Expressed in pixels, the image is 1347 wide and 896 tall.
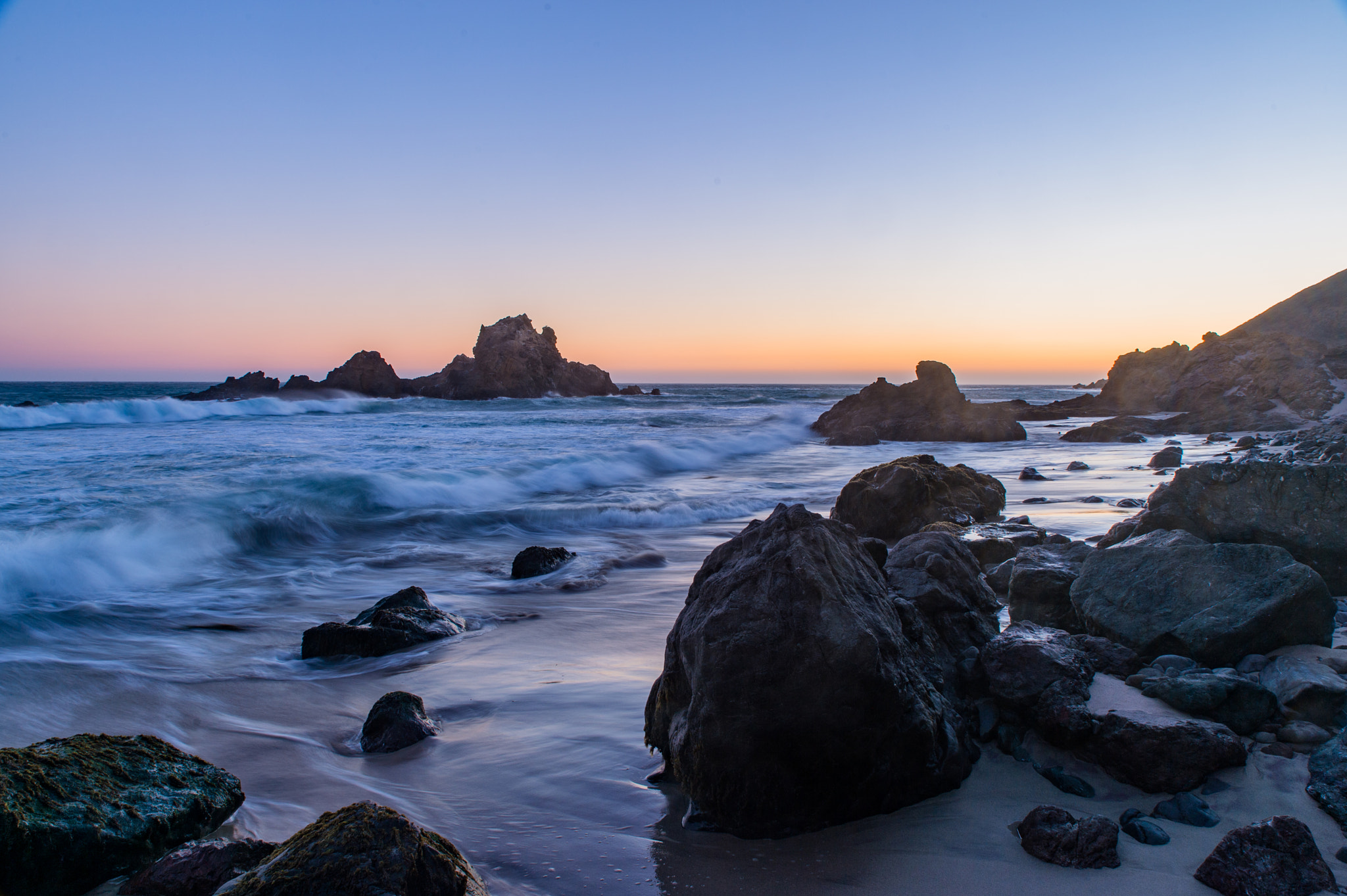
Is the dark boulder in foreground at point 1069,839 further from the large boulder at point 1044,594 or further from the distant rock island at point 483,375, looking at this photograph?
the distant rock island at point 483,375

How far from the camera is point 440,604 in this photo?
5727 mm

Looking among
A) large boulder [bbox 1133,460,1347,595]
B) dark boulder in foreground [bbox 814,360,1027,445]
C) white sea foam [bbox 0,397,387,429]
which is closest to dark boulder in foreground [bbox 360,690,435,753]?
large boulder [bbox 1133,460,1347,595]

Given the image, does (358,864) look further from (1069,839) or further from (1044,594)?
(1044,594)

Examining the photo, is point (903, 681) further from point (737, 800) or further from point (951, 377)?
point (951, 377)

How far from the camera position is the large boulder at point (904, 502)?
6980 mm

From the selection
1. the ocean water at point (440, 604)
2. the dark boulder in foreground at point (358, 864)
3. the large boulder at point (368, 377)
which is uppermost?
the large boulder at point (368, 377)

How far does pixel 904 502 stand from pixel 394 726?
5170 mm

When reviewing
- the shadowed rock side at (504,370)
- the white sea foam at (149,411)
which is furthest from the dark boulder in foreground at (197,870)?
the shadowed rock side at (504,370)

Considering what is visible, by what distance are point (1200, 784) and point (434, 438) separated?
21.3 m

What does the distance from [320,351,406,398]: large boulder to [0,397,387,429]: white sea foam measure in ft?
42.4

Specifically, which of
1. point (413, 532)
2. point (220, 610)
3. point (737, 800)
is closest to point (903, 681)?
point (737, 800)

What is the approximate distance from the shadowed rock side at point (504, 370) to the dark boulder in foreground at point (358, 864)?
58.6 m

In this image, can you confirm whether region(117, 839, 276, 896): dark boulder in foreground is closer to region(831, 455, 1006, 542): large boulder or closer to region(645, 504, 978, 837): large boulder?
region(645, 504, 978, 837): large boulder

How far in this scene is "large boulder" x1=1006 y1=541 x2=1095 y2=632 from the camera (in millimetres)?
3627
